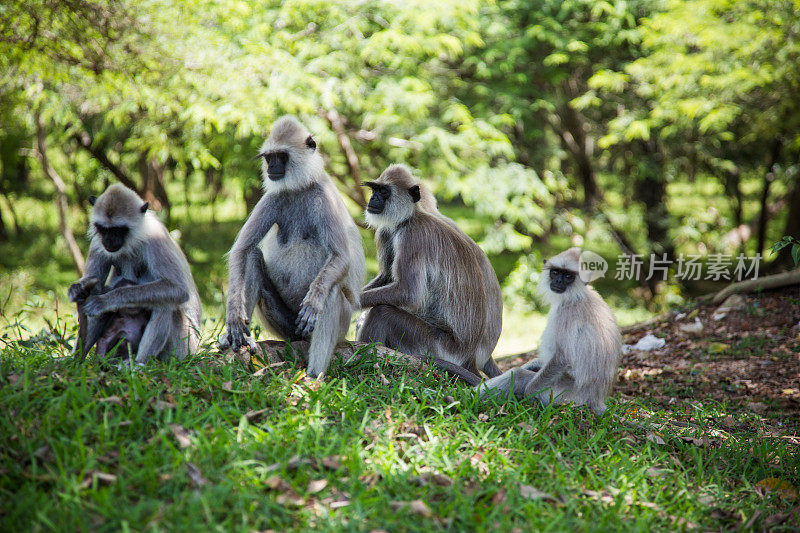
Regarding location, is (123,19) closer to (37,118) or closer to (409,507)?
(37,118)

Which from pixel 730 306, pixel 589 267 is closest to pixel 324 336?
pixel 589 267

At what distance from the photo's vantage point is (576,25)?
11531 millimetres

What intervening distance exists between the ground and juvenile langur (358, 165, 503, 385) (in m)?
0.41

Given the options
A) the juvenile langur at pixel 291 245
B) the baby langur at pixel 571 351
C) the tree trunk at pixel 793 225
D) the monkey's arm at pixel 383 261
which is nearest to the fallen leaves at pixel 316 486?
the juvenile langur at pixel 291 245

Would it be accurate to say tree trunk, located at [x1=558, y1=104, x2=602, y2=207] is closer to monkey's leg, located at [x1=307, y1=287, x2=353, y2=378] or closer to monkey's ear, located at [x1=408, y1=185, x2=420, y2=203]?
monkey's ear, located at [x1=408, y1=185, x2=420, y2=203]

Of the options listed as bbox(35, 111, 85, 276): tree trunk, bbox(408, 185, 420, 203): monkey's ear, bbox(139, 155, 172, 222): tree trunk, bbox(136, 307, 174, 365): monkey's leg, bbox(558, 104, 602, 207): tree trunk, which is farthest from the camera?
bbox(139, 155, 172, 222): tree trunk

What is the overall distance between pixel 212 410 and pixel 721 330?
550 centimetres

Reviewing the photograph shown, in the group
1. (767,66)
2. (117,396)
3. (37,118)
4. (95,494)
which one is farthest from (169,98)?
(767,66)

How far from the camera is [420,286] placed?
440 cm

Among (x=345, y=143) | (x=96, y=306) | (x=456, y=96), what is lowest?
(x=96, y=306)

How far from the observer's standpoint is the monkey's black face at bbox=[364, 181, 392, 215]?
14.5ft

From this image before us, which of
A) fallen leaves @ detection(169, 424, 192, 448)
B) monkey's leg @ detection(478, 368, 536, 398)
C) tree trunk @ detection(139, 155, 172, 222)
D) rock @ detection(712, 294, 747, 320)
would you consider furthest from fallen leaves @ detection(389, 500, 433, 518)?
tree trunk @ detection(139, 155, 172, 222)

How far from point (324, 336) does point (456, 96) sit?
8872 mm

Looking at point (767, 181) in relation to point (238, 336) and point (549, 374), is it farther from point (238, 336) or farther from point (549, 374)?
point (238, 336)
